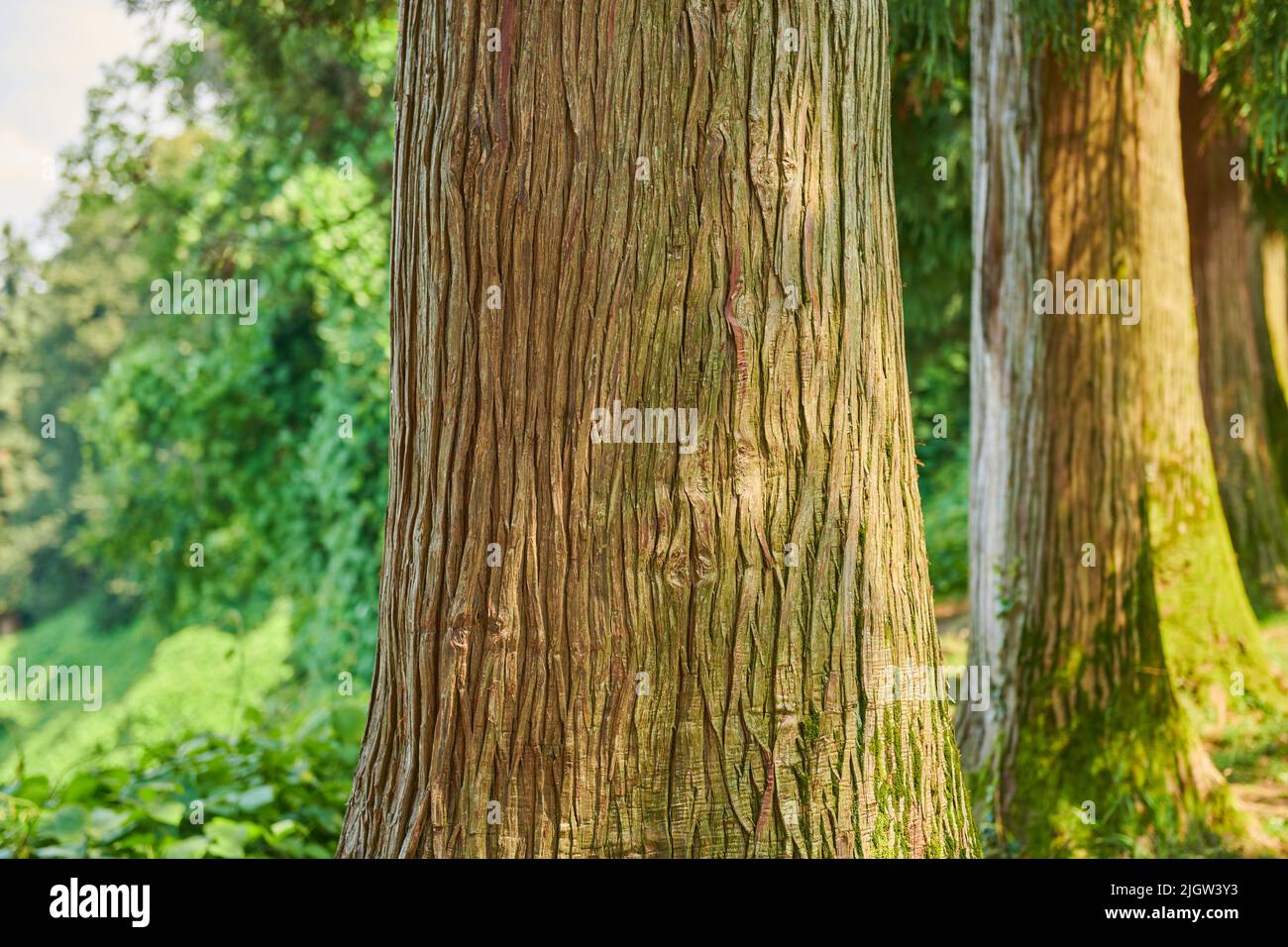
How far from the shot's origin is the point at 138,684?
20.0 metres

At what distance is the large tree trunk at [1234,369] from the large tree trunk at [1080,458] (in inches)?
158

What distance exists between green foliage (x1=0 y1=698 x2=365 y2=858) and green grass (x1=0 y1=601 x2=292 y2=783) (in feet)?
0.81

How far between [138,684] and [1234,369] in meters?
18.5

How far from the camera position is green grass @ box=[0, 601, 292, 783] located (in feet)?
37.7

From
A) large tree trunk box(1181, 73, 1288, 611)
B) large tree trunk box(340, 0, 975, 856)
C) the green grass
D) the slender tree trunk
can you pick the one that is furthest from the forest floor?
the slender tree trunk

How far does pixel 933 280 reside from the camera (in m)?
9.10

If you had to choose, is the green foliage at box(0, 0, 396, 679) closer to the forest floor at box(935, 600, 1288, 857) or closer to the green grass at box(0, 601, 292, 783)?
the green grass at box(0, 601, 292, 783)

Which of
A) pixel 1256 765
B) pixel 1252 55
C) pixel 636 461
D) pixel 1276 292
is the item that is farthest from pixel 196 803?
pixel 1276 292

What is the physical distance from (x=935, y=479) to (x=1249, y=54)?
9320mm

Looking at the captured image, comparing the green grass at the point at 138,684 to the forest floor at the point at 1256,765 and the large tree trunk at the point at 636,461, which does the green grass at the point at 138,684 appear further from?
the forest floor at the point at 1256,765

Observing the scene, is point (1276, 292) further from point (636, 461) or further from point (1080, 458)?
point (636, 461)

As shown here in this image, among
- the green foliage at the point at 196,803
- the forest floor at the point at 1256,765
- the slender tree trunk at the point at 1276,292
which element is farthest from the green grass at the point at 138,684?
the slender tree trunk at the point at 1276,292
